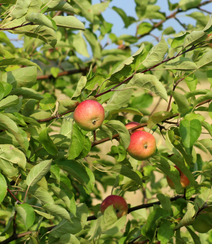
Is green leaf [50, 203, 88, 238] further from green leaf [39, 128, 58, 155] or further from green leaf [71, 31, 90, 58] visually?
green leaf [71, 31, 90, 58]

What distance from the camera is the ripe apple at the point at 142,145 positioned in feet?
3.55

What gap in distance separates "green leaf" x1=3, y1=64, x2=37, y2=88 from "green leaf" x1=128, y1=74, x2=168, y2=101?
1.52ft

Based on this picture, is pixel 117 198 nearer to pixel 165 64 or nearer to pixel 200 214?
pixel 200 214

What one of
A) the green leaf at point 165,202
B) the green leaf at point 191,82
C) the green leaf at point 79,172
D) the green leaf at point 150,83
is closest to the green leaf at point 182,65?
the green leaf at point 150,83

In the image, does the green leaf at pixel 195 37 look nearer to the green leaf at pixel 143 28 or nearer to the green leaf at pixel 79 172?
the green leaf at pixel 79 172

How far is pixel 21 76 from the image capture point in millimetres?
1180

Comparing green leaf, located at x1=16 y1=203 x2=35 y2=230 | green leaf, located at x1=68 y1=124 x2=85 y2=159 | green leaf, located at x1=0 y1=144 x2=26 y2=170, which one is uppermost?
green leaf, located at x1=68 y1=124 x2=85 y2=159

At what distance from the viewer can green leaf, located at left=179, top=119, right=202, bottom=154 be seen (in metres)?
0.93

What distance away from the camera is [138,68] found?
98cm

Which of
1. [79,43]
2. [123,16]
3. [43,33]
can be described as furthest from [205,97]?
[123,16]

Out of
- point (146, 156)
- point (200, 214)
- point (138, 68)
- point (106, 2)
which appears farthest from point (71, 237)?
point (106, 2)

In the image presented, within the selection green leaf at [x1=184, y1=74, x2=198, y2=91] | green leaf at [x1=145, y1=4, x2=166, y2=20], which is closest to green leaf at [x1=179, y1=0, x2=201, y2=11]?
green leaf at [x1=145, y1=4, x2=166, y2=20]

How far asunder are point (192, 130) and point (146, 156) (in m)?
0.24

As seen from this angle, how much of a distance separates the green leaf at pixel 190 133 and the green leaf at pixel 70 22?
0.56 m
